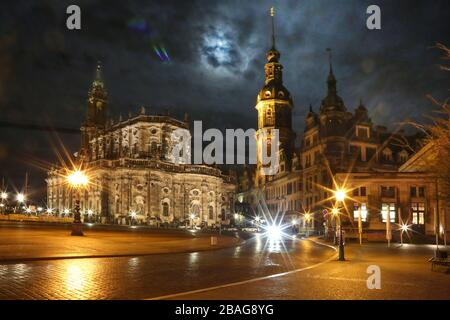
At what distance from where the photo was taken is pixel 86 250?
2292 cm

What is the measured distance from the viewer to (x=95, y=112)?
4621 inches

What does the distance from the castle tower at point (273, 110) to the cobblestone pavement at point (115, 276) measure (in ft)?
248

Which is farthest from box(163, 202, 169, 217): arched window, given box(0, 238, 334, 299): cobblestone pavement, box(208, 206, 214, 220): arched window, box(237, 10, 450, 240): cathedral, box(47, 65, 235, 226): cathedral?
box(0, 238, 334, 299): cobblestone pavement

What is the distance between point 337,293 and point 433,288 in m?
3.35

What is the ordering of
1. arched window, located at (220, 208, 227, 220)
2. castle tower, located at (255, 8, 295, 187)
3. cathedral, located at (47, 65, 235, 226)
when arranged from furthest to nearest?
1. arched window, located at (220, 208, 227, 220)
2. castle tower, located at (255, 8, 295, 187)
3. cathedral, located at (47, 65, 235, 226)

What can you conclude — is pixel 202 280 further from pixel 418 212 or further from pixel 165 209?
pixel 165 209

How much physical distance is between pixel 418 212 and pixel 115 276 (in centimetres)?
4419

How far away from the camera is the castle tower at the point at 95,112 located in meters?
116

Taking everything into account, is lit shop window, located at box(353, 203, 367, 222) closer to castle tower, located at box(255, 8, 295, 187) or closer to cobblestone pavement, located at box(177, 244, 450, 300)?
cobblestone pavement, located at box(177, 244, 450, 300)

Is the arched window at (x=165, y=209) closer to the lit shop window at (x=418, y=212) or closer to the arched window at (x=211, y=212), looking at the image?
the arched window at (x=211, y=212)

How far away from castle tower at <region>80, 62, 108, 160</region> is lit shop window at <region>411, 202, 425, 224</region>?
86.9 metres

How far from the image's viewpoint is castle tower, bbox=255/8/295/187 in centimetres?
9506

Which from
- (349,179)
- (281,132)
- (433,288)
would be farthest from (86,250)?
(281,132)

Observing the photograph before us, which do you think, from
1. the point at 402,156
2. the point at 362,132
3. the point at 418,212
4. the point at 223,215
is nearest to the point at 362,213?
the point at 418,212
